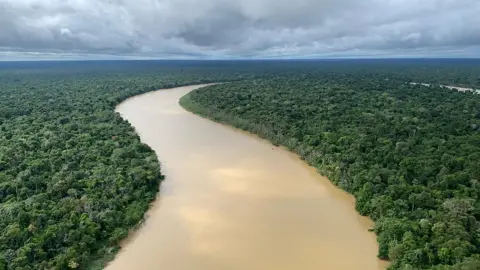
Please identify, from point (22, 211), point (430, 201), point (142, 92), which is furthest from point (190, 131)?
point (142, 92)

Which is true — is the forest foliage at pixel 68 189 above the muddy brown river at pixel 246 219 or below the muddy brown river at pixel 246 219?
above

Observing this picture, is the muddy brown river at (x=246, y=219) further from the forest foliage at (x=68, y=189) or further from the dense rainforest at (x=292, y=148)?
the forest foliage at (x=68, y=189)

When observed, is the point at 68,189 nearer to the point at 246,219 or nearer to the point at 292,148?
the point at 246,219

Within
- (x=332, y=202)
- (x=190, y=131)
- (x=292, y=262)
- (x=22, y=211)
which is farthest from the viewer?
(x=190, y=131)

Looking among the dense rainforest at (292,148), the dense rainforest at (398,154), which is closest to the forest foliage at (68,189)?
the dense rainforest at (292,148)

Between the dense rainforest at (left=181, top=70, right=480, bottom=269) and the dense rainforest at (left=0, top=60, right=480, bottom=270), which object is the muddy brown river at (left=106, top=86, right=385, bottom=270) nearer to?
the dense rainforest at (left=0, top=60, right=480, bottom=270)

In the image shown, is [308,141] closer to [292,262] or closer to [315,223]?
[315,223]
